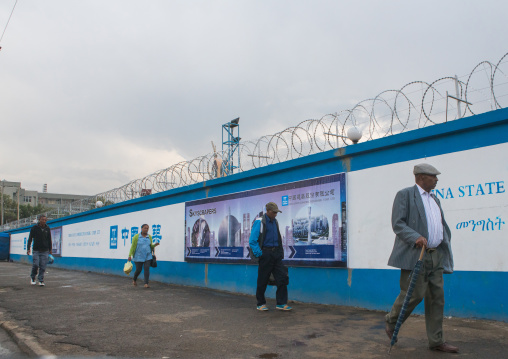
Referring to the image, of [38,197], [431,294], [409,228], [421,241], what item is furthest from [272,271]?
[38,197]

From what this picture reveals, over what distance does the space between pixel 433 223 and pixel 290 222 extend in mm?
4592

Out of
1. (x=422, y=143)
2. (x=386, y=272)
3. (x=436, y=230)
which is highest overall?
(x=422, y=143)

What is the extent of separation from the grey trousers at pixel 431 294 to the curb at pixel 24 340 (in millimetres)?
3616

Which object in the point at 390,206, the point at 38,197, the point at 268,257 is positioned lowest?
the point at 268,257

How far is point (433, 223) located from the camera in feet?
14.6

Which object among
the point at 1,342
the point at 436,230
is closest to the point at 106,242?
the point at 1,342

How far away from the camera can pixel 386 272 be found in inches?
278

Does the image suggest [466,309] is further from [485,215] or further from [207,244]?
[207,244]

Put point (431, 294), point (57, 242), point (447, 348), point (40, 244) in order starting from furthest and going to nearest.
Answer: point (57, 242) → point (40, 244) → point (431, 294) → point (447, 348)

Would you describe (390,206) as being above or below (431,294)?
above

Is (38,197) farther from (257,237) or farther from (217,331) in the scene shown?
(217,331)

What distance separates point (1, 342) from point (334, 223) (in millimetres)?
5215

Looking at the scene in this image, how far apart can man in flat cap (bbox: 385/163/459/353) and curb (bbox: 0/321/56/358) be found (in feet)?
11.8

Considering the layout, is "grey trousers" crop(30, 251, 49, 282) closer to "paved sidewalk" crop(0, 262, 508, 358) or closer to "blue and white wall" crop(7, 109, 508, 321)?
"paved sidewalk" crop(0, 262, 508, 358)
